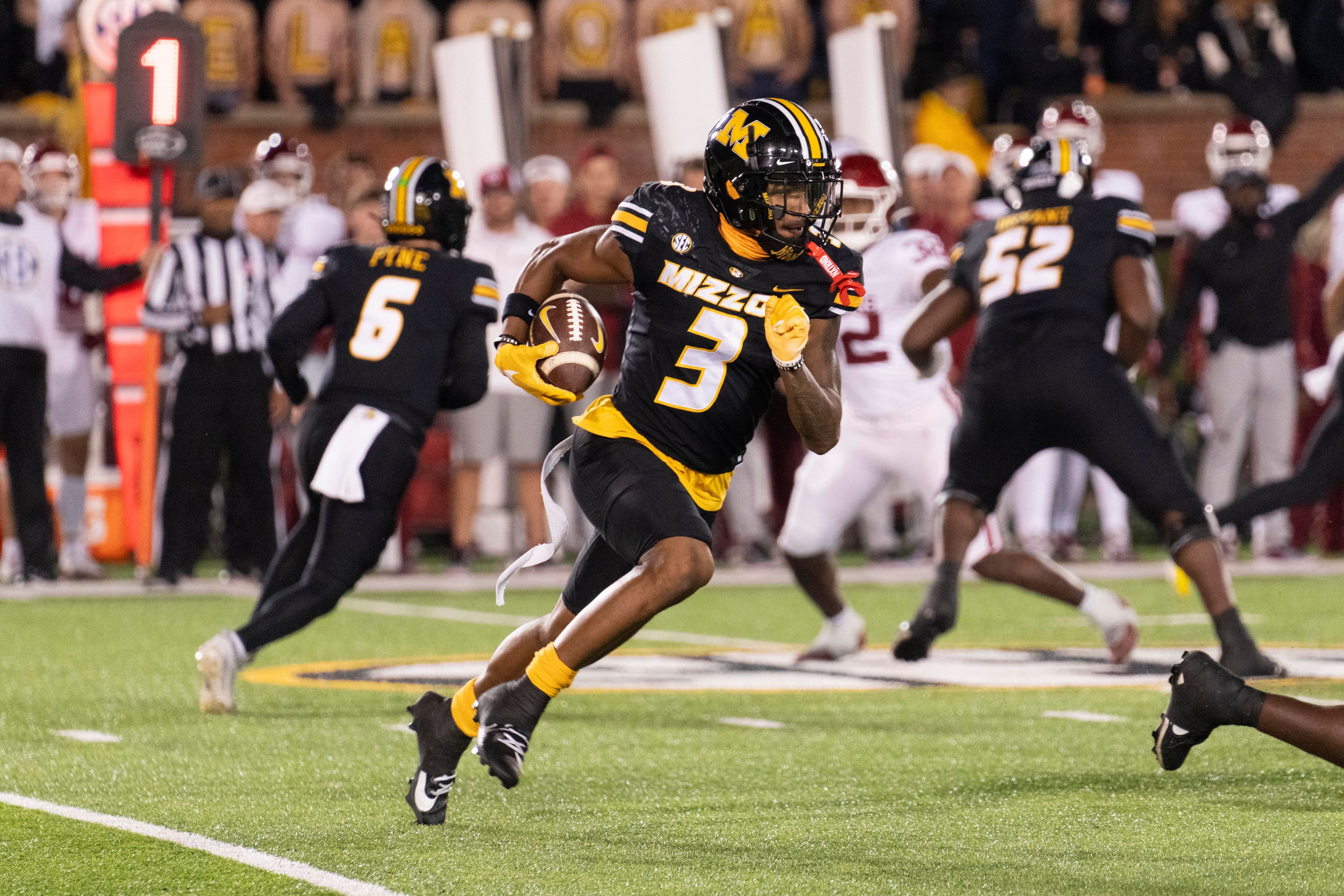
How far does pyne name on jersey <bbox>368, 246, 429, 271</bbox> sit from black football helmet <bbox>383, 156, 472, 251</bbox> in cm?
6

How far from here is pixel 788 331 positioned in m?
4.44

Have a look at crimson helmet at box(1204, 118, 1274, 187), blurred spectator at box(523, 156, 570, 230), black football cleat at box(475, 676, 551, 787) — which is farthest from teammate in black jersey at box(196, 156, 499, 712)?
crimson helmet at box(1204, 118, 1274, 187)

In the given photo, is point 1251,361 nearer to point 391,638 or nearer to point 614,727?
point 391,638

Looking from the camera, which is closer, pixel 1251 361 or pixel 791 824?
pixel 791 824

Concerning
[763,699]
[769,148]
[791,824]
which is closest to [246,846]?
[791,824]

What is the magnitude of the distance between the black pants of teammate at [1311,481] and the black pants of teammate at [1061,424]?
2.46 metres

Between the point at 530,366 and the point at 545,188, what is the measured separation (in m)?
7.74

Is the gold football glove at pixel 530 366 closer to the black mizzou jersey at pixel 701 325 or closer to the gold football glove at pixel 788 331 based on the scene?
the black mizzou jersey at pixel 701 325

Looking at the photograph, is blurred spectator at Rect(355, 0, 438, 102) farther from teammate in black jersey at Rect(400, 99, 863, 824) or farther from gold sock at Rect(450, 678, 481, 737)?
gold sock at Rect(450, 678, 481, 737)

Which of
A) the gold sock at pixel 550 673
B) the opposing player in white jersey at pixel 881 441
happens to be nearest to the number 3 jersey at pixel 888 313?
the opposing player in white jersey at pixel 881 441

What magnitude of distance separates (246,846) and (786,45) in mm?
12147

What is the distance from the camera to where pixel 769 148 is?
15.6 ft

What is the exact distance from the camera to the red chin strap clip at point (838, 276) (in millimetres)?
4836

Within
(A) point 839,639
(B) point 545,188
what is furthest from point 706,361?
(B) point 545,188
